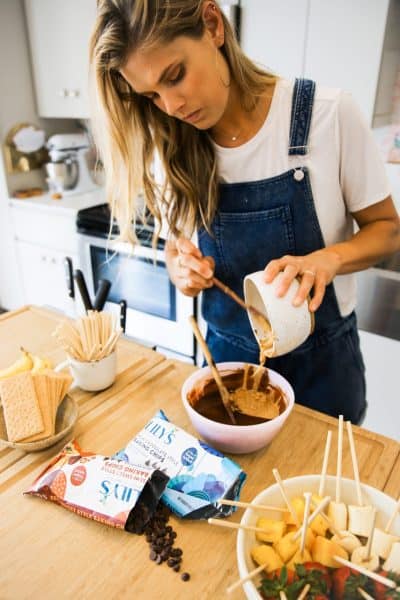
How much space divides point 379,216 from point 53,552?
85cm

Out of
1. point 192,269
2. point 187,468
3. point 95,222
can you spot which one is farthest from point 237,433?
point 95,222

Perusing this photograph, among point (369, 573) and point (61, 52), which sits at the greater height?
point (61, 52)

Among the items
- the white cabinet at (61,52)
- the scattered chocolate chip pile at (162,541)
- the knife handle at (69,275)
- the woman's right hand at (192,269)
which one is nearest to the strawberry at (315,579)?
the scattered chocolate chip pile at (162,541)

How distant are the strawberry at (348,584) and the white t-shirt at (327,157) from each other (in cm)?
66

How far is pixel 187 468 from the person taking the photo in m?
0.65

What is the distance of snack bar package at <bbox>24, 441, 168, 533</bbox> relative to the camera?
23.7 inches

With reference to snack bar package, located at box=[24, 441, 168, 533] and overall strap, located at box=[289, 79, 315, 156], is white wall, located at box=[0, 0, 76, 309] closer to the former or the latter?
overall strap, located at box=[289, 79, 315, 156]

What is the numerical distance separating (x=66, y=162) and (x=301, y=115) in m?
2.09

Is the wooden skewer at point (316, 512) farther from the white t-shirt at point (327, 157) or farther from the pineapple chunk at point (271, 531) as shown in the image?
the white t-shirt at point (327, 157)

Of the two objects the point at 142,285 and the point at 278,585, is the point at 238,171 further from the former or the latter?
the point at 142,285

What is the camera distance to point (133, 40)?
742 millimetres

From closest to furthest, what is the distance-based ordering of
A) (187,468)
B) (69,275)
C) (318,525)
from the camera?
(318,525) → (187,468) → (69,275)

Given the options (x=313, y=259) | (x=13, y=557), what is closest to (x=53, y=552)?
(x=13, y=557)

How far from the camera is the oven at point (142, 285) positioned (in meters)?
2.05
